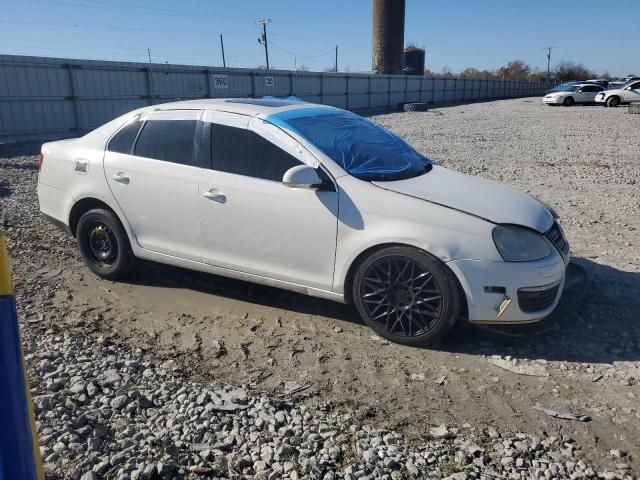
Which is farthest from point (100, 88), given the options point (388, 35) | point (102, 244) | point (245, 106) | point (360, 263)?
point (388, 35)

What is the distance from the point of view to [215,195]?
4047 millimetres

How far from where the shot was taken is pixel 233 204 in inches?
157

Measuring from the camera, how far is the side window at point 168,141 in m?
4.29

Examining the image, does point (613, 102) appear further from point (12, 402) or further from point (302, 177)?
point (12, 402)

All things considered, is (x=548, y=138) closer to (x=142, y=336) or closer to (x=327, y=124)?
(x=327, y=124)

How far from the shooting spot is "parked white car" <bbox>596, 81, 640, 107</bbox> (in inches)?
1287

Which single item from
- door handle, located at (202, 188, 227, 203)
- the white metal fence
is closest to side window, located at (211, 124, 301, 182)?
door handle, located at (202, 188, 227, 203)

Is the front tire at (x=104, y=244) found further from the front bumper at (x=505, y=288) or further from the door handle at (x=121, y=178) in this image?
the front bumper at (x=505, y=288)

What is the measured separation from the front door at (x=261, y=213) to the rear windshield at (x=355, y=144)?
0.73ft

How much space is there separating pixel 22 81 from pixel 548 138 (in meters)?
16.1

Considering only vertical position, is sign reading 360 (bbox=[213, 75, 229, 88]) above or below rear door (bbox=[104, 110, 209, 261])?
above

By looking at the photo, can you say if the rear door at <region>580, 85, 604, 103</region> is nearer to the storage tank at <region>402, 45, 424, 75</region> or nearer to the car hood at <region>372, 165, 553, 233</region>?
the storage tank at <region>402, 45, 424, 75</region>

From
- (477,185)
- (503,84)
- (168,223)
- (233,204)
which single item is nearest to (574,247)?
(477,185)

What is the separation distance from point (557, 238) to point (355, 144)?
1668mm
